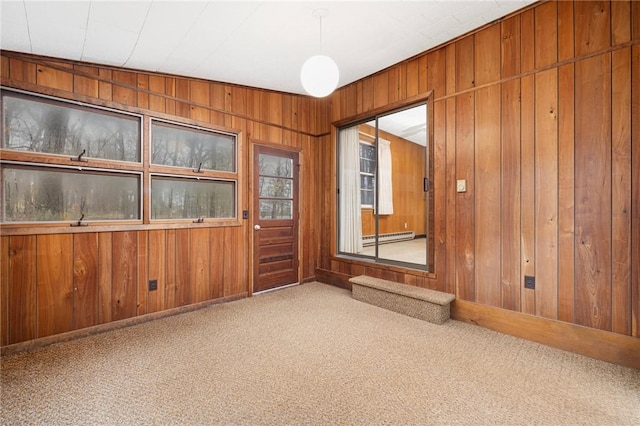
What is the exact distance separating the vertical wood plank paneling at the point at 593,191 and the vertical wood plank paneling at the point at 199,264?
3.70m

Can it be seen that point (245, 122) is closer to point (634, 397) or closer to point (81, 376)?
point (81, 376)

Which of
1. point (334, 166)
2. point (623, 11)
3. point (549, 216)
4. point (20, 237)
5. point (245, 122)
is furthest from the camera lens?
point (334, 166)

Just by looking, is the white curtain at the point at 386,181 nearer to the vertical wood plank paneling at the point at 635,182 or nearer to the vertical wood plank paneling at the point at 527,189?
the vertical wood plank paneling at the point at 527,189

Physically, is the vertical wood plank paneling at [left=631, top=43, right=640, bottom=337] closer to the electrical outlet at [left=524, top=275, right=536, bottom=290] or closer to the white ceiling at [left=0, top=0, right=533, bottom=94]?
the electrical outlet at [left=524, top=275, right=536, bottom=290]

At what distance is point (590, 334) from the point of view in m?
2.30

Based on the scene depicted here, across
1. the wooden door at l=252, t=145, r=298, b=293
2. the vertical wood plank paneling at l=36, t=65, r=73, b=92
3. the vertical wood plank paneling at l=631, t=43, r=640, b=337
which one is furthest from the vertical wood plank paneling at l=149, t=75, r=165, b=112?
the vertical wood plank paneling at l=631, t=43, r=640, b=337

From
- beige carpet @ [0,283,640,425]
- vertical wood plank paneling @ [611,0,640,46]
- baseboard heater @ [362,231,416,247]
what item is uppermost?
vertical wood plank paneling @ [611,0,640,46]

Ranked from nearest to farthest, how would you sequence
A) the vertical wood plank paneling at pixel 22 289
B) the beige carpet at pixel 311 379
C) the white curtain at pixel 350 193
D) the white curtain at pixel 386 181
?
the beige carpet at pixel 311 379 < the vertical wood plank paneling at pixel 22 289 < the white curtain at pixel 350 193 < the white curtain at pixel 386 181

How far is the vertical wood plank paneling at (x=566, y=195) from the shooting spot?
2.40 meters

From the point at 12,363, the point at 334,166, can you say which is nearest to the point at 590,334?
the point at 334,166

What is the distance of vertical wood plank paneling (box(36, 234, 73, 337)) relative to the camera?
8.03ft

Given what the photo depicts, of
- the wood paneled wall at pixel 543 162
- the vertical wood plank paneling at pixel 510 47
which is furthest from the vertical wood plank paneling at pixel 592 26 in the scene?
the vertical wood plank paneling at pixel 510 47

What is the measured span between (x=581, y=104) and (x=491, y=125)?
67 centimetres

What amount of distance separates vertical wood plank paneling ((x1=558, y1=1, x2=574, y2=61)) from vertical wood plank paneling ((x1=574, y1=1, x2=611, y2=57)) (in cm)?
4
